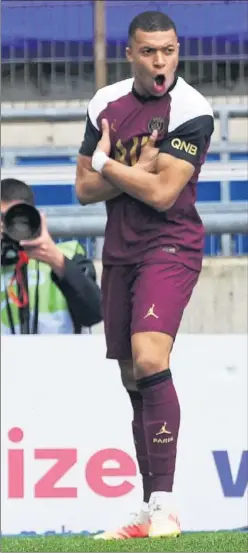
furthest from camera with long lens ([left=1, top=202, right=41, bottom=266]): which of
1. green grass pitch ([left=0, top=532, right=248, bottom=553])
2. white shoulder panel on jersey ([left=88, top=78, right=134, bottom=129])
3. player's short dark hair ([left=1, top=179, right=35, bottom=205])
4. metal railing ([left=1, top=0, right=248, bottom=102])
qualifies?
metal railing ([left=1, top=0, right=248, bottom=102])

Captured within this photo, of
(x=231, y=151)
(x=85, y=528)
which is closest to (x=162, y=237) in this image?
(x=85, y=528)

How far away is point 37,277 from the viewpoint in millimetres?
6355

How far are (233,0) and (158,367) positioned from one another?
8.33 m

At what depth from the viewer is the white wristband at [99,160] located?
16.5 feet

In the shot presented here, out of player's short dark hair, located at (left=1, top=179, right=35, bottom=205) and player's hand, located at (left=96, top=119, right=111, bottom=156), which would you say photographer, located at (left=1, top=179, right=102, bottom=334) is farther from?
player's hand, located at (left=96, top=119, right=111, bottom=156)

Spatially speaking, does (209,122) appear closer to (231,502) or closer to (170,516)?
(170,516)

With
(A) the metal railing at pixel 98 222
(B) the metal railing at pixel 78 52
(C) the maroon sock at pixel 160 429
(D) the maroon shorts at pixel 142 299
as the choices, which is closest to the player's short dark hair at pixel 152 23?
(D) the maroon shorts at pixel 142 299

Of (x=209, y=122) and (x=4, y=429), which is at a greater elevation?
(x=209, y=122)

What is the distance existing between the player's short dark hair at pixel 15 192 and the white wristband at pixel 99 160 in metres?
1.10

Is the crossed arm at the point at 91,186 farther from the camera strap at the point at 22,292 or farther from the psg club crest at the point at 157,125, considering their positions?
the camera strap at the point at 22,292

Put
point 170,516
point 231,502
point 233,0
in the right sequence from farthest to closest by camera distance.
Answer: point 233,0
point 231,502
point 170,516

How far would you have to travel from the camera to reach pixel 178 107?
5.09 m

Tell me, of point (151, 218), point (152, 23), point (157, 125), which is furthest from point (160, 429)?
point (152, 23)

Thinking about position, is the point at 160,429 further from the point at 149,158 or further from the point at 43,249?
the point at 43,249
